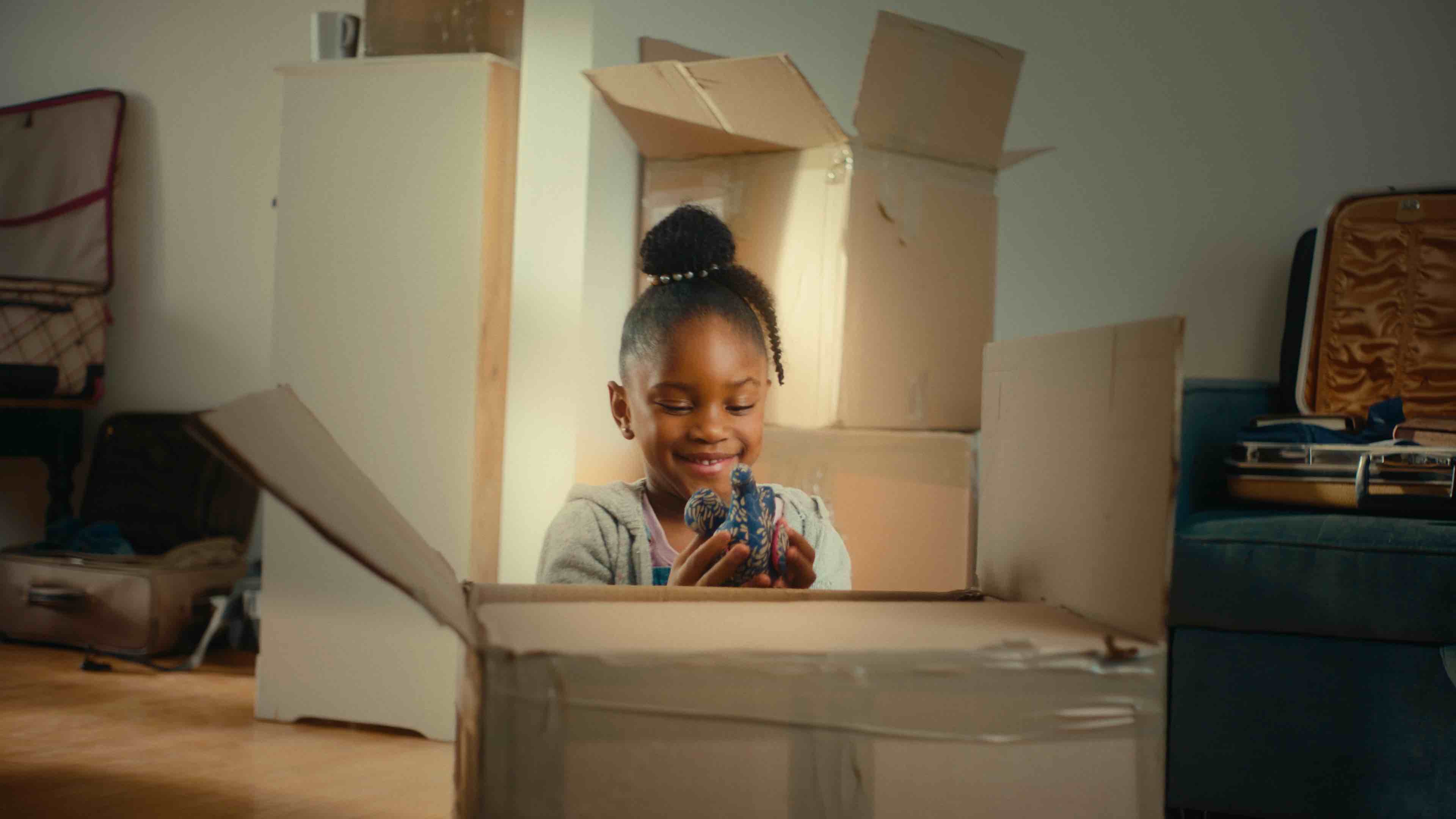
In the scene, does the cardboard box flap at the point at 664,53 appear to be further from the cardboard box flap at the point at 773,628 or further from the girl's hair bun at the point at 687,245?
the cardboard box flap at the point at 773,628

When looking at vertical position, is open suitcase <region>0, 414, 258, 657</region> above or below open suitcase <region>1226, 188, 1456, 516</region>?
below

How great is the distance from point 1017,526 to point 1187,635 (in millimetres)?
839

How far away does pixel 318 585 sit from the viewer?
174cm

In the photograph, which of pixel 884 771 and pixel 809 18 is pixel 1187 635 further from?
pixel 809 18

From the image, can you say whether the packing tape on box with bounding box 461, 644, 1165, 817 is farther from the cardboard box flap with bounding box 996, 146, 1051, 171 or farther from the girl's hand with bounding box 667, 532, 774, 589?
the cardboard box flap with bounding box 996, 146, 1051, 171

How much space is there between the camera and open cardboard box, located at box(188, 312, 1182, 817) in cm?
39

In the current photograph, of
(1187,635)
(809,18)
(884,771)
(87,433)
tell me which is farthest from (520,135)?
(87,433)

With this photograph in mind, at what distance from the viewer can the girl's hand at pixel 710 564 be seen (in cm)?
74

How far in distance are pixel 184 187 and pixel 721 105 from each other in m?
1.93

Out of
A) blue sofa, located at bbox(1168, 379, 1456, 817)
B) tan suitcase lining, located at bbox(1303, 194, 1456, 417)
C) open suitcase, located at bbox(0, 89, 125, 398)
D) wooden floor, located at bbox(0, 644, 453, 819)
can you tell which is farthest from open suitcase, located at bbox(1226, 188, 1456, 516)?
open suitcase, located at bbox(0, 89, 125, 398)

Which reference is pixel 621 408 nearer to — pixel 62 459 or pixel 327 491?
pixel 327 491

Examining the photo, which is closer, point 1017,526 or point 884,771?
point 884,771

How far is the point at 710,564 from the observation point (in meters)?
0.76

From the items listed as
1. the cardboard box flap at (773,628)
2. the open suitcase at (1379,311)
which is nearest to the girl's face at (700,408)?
the cardboard box flap at (773,628)
